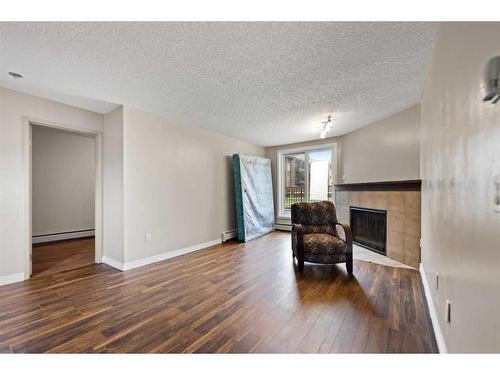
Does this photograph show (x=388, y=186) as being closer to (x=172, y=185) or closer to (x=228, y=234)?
(x=228, y=234)

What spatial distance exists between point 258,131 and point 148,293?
3.32m

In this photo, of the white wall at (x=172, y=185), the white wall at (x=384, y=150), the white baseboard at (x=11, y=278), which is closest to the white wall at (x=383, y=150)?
the white wall at (x=384, y=150)

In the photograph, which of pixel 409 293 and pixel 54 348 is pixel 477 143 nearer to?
pixel 409 293

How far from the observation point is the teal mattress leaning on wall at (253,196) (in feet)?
14.9

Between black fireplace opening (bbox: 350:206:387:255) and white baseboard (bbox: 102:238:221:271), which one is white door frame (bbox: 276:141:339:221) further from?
white baseboard (bbox: 102:238:221:271)

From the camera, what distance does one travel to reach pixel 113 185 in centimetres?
312

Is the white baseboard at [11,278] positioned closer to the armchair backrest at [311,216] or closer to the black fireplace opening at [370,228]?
the armchair backrest at [311,216]

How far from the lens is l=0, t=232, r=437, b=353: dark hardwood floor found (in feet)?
4.94

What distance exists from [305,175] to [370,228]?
215cm

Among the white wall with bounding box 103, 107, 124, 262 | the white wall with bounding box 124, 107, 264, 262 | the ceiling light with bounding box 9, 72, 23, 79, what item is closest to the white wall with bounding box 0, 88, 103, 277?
the ceiling light with bounding box 9, 72, 23, 79

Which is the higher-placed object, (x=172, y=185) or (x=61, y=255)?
(x=172, y=185)

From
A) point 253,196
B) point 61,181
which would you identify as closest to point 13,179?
point 61,181

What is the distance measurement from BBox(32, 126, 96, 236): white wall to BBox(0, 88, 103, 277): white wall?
1.93 meters

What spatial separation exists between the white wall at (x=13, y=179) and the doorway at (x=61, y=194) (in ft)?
3.68
